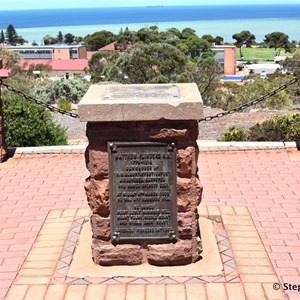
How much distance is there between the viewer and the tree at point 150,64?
81.1 ft

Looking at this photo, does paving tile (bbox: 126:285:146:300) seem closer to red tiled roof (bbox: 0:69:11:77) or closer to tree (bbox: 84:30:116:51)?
red tiled roof (bbox: 0:69:11:77)

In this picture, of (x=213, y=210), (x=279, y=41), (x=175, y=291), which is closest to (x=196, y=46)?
(x=279, y=41)

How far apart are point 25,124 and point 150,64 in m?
16.7

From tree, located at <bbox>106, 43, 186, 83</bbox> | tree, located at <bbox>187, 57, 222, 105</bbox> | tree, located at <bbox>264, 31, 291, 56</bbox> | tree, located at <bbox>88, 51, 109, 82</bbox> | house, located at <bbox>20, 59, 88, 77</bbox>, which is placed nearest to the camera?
tree, located at <bbox>106, 43, 186, 83</bbox>

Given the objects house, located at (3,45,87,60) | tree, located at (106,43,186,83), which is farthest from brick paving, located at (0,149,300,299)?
house, located at (3,45,87,60)

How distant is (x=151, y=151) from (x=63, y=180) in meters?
2.97

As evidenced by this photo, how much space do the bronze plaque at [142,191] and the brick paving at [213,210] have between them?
0.48 metres

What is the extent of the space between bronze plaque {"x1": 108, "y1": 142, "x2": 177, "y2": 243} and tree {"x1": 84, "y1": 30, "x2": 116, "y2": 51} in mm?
71274

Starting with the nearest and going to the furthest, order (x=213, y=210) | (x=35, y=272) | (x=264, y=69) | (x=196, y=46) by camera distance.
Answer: (x=35, y=272) → (x=213, y=210) → (x=264, y=69) → (x=196, y=46)

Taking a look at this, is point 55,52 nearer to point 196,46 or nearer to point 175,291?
point 196,46

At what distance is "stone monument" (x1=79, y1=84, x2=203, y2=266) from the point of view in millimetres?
4059

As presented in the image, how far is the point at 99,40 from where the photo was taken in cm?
7969

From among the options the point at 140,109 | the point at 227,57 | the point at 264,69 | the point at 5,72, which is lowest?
the point at 264,69

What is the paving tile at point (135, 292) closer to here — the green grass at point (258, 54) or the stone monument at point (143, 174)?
the stone monument at point (143, 174)
